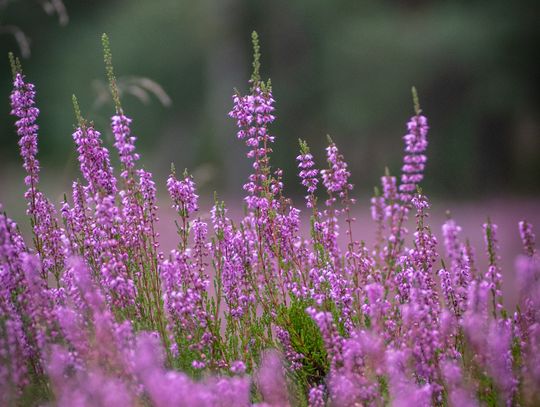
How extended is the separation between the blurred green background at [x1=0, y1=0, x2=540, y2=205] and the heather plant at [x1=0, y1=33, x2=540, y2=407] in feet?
48.5

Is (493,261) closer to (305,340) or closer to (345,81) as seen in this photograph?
(305,340)

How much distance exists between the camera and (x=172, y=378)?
2283mm

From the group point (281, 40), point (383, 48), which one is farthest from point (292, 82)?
point (383, 48)

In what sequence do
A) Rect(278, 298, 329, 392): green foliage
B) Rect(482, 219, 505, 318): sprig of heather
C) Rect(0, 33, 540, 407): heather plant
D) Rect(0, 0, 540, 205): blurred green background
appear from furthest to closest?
Rect(0, 0, 540, 205): blurred green background → Rect(278, 298, 329, 392): green foliage → Rect(482, 219, 505, 318): sprig of heather → Rect(0, 33, 540, 407): heather plant

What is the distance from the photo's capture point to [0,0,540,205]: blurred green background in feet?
63.7

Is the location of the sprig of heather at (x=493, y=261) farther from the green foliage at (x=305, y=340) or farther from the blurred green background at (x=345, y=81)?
the blurred green background at (x=345, y=81)

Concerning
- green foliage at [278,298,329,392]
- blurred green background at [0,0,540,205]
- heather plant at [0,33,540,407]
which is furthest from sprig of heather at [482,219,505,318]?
blurred green background at [0,0,540,205]

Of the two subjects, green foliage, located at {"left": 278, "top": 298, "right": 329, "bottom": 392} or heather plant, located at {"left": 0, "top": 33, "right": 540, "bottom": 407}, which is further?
green foliage, located at {"left": 278, "top": 298, "right": 329, "bottom": 392}

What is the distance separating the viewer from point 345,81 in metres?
21.0

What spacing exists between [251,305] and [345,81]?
18133 mm

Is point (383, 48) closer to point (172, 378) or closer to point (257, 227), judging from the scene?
point (257, 227)

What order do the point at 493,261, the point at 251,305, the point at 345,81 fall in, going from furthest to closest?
the point at 345,81 < the point at 251,305 < the point at 493,261

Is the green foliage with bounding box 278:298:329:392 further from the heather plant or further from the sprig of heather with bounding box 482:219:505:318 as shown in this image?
the sprig of heather with bounding box 482:219:505:318

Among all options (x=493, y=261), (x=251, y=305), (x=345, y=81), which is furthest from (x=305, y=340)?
(x=345, y=81)
